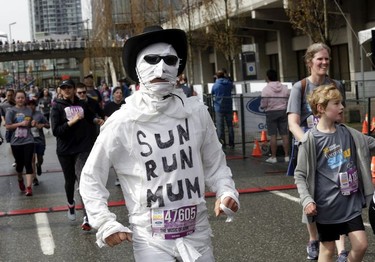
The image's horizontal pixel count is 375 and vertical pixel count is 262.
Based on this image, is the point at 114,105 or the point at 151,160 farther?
the point at 114,105

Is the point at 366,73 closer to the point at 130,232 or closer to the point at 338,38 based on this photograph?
the point at 338,38

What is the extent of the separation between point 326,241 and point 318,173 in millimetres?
499

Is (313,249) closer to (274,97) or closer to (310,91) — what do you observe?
(310,91)

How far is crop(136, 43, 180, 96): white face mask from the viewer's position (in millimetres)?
3818

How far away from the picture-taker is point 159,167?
147 inches

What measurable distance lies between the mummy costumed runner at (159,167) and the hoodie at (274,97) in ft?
31.1

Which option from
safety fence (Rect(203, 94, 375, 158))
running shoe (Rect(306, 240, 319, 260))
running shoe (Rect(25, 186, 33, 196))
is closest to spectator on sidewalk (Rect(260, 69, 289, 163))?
safety fence (Rect(203, 94, 375, 158))

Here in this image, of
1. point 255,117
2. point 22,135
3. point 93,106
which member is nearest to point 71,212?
point 93,106

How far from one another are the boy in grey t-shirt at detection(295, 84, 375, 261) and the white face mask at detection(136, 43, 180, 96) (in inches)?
60.5

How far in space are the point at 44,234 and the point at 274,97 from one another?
641cm

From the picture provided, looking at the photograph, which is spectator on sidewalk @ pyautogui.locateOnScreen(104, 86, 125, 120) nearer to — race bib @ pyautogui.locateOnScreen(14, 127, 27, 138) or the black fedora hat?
race bib @ pyautogui.locateOnScreen(14, 127, 27, 138)

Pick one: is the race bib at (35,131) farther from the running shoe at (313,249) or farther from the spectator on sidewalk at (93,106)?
the running shoe at (313,249)

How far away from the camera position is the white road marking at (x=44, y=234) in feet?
24.1

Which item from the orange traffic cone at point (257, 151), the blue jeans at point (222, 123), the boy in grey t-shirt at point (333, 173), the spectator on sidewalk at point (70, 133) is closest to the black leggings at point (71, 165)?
the spectator on sidewalk at point (70, 133)
